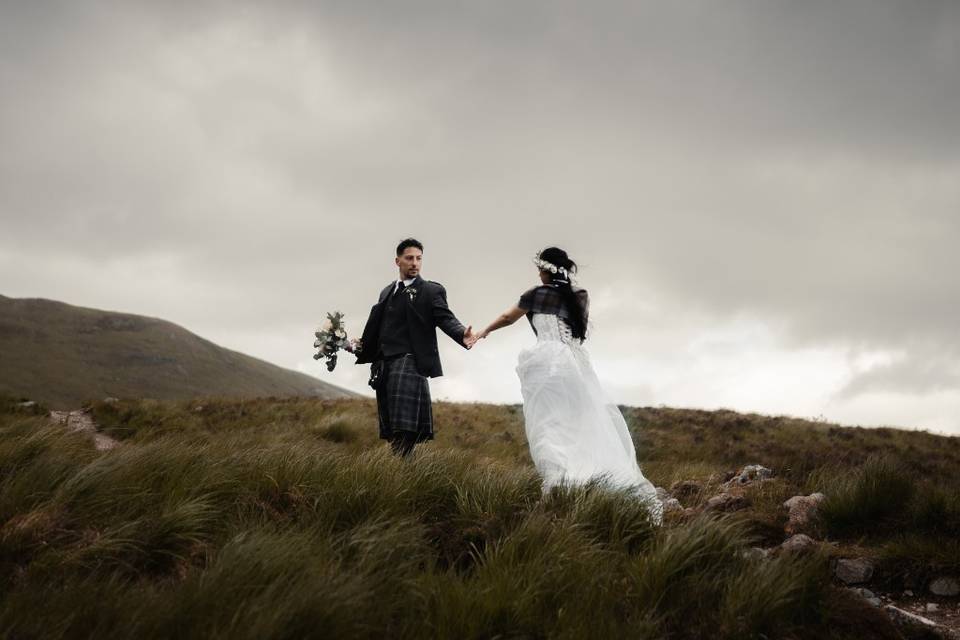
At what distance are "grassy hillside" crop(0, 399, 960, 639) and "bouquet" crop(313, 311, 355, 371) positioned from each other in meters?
1.99

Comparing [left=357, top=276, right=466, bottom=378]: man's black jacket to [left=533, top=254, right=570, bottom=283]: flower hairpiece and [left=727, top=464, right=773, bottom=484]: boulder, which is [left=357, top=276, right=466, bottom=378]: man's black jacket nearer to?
[left=533, top=254, right=570, bottom=283]: flower hairpiece

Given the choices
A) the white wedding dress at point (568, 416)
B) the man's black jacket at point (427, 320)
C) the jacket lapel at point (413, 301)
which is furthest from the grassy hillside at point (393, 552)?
the jacket lapel at point (413, 301)

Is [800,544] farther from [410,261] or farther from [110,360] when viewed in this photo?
[110,360]

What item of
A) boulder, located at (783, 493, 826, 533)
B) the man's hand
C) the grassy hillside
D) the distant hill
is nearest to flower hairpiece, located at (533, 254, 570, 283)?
the man's hand

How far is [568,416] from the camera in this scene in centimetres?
680

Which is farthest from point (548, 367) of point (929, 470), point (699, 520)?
point (929, 470)

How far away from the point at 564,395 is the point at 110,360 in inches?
5217

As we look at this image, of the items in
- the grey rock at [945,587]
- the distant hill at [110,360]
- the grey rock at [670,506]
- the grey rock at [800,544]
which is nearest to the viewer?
the grey rock at [945,587]

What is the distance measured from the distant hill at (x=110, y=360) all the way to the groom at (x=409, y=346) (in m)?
86.1

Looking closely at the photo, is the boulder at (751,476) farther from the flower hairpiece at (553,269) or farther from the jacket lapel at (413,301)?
the jacket lapel at (413,301)

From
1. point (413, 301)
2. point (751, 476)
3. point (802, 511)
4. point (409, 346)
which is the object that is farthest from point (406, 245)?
point (751, 476)

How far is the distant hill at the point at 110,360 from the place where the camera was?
98750 mm

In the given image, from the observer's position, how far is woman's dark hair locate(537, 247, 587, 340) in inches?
285

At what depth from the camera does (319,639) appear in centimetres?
274
